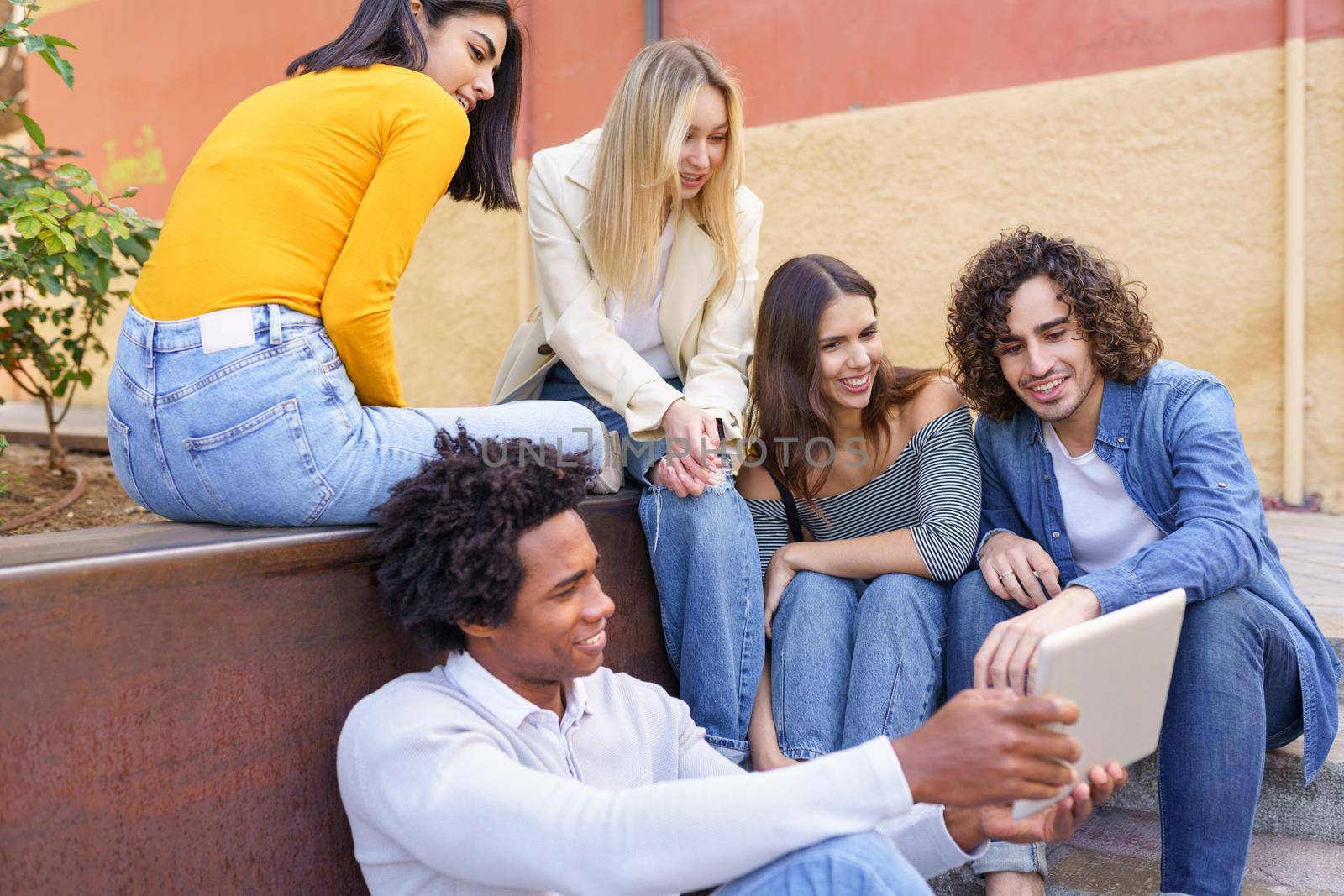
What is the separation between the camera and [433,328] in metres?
7.73

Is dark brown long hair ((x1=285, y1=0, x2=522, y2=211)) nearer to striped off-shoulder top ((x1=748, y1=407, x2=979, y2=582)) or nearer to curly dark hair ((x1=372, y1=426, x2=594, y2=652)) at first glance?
curly dark hair ((x1=372, y1=426, x2=594, y2=652))

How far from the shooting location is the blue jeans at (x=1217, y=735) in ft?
7.40

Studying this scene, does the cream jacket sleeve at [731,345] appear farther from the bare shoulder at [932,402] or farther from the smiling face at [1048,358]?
the smiling face at [1048,358]

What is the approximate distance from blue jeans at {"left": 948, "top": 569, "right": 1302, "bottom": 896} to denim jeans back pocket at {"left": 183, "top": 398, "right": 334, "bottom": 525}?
154 centimetres

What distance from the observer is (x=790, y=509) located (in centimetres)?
313

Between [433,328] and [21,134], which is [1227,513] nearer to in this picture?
[433,328]

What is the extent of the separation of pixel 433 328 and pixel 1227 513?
237 inches

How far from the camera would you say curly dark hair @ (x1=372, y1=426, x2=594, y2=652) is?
1.85 meters

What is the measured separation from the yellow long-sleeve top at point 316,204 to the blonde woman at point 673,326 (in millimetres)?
805

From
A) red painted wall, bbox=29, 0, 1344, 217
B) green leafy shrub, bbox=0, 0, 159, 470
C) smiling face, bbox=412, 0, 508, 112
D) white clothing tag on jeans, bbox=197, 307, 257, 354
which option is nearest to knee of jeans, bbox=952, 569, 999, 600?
smiling face, bbox=412, 0, 508, 112

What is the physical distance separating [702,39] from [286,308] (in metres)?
4.70

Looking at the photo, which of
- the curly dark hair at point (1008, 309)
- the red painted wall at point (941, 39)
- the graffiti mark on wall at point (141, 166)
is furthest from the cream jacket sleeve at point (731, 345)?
the graffiti mark on wall at point (141, 166)

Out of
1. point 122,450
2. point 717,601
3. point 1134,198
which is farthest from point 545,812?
point 1134,198

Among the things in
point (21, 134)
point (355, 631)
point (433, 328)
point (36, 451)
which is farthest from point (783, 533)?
point (21, 134)
